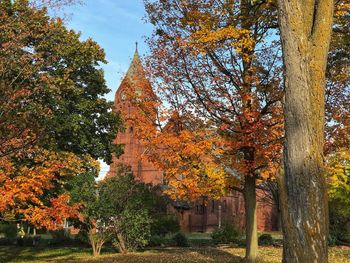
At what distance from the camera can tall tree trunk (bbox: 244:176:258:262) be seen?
46.1ft

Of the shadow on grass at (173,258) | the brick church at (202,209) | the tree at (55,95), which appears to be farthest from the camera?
Answer: the brick church at (202,209)

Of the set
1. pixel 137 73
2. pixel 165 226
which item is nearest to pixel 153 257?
pixel 137 73

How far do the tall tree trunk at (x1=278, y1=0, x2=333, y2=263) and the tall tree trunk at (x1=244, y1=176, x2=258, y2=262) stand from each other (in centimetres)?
916

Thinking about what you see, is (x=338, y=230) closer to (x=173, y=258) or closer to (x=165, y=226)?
(x=165, y=226)

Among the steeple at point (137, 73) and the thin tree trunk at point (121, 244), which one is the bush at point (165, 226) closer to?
the thin tree trunk at point (121, 244)

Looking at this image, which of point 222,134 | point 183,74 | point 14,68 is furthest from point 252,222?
point 14,68

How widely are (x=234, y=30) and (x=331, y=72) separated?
5650mm

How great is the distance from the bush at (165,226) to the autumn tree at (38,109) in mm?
5811

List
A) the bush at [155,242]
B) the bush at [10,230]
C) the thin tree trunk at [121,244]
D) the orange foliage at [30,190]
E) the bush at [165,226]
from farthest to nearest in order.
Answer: the bush at [10,230] < the bush at [165,226] < the bush at [155,242] < the thin tree trunk at [121,244] < the orange foliage at [30,190]

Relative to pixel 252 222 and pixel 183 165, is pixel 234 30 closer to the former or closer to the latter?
pixel 183 165

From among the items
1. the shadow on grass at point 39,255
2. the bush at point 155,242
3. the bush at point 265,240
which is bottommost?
the shadow on grass at point 39,255

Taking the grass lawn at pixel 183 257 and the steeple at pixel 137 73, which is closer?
the grass lawn at pixel 183 257

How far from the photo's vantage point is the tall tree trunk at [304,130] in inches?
204

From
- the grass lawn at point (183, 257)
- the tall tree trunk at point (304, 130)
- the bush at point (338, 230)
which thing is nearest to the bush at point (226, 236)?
the bush at point (338, 230)
